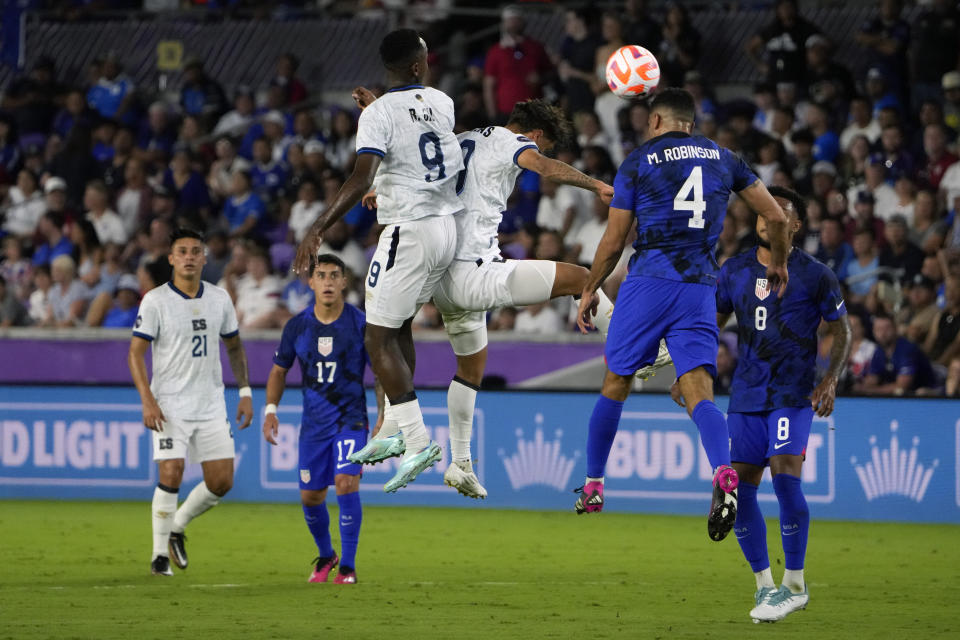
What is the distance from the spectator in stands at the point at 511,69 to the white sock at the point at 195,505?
886cm

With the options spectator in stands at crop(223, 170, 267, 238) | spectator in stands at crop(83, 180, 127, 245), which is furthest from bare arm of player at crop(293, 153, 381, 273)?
spectator in stands at crop(83, 180, 127, 245)

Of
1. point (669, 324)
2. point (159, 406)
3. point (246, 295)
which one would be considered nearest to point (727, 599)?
point (669, 324)

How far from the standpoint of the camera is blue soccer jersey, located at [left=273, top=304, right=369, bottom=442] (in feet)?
37.7

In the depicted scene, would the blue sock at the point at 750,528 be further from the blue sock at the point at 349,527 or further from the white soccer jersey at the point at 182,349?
the white soccer jersey at the point at 182,349

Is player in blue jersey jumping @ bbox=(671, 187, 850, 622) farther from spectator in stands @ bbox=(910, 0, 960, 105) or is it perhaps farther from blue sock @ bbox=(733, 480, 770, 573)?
spectator in stands @ bbox=(910, 0, 960, 105)

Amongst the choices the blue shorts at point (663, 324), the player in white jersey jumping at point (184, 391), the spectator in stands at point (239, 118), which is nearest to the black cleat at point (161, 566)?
the player in white jersey jumping at point (184, 391)

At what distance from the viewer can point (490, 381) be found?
16547 millimetres

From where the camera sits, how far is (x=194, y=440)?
12.0 meters

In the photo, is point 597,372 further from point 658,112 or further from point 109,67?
point 109,67

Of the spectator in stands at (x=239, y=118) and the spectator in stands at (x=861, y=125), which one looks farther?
the spectator in stands at (x=239, y=118)

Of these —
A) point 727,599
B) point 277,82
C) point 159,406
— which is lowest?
point 727,599

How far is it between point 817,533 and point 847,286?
9.55 ft

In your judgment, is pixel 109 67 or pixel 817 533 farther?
pixel 109 67

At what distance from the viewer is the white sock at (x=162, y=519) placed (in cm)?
1178
